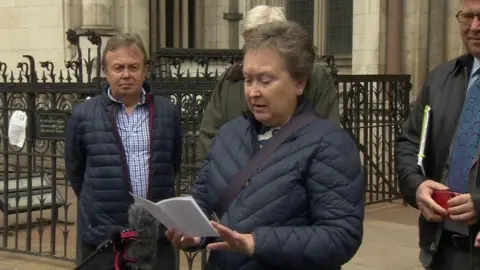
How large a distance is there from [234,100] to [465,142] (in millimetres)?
1650

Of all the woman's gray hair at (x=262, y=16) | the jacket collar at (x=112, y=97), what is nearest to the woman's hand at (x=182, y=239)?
the woman's gray hair at (x=262, y=16)

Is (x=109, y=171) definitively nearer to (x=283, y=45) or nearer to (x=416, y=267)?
(x=283, y=45)

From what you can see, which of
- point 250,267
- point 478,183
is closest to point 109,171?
point 250,267

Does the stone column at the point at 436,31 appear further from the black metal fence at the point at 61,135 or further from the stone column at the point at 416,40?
the black metal fence at the point at 61,135

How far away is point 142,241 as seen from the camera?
4.15m

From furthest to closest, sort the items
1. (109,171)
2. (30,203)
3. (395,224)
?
(395,224), (30,203), (109,171)

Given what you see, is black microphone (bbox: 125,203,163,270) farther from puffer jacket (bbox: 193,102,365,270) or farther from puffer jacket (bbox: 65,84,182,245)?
puffer jacket (bbox: 193,102,365,270)

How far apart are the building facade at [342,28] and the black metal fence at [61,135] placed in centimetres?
312

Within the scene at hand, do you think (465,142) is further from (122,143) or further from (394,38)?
(394,38)

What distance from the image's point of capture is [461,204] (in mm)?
3270

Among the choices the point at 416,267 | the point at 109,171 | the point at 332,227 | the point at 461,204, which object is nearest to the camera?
the point at 332,227

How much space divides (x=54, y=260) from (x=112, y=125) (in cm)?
351

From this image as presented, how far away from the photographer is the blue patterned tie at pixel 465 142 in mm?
3477

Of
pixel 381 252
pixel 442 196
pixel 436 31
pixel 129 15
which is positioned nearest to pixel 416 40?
pixel 436 31
